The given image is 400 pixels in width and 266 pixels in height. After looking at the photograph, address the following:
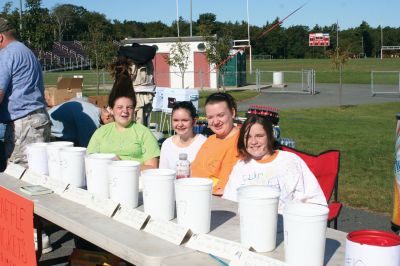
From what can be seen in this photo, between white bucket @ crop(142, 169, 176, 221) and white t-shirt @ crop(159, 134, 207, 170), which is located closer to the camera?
white bucket @ crop(142, 169, 176, 221)

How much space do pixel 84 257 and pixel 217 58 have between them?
68.5ft

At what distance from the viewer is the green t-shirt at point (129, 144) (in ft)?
13.2

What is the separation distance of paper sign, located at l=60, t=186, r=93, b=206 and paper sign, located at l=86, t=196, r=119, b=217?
0.13 ft

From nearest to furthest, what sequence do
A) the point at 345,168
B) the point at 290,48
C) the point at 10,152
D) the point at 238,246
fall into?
the point at 238,246 → the point at 10,152 → the point at 345,168 → the point at 290,48

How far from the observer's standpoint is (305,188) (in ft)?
10.3

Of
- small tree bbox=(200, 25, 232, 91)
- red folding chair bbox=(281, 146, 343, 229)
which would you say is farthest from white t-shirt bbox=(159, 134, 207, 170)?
small tree bbox=(200, 25, 232, 91)

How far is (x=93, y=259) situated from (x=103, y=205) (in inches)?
30.0

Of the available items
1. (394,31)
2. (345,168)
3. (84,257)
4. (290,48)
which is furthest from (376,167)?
(394,31)

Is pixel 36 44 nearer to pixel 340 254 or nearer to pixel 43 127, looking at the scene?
pixel 43 127

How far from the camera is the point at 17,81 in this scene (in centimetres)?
464

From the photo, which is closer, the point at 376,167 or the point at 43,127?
the point at 43,127

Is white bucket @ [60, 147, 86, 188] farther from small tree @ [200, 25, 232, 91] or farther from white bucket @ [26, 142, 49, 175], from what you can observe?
small tree @ [200, 25, 232, 91]

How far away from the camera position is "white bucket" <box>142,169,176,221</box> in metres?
2.39

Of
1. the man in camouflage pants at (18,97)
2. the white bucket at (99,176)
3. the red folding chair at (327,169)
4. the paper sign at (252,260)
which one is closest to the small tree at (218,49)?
the man in camouflage pants at (18,97)
